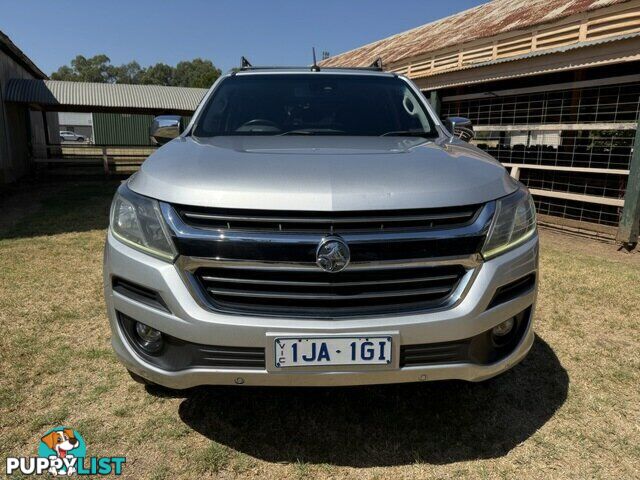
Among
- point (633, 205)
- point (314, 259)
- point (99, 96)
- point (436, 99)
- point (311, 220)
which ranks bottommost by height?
point (633, 205)

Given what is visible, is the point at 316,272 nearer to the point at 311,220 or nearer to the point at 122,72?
the point at 311,220

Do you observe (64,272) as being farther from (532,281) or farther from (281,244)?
(532,281)

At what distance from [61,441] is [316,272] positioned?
1433 millimetres

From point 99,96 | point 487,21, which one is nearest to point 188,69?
point 99,96

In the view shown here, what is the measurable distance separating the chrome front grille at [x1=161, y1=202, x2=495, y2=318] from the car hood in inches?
1.7

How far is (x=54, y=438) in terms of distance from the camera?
2.17m

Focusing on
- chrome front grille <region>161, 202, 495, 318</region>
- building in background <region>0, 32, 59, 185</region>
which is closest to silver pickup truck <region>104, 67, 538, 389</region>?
chrome front grille <region>161, 202, 495, 318</region>

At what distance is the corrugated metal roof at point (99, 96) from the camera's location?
13.7 m

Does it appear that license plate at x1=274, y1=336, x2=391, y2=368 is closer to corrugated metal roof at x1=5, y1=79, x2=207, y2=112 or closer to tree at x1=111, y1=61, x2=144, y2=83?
corrugated metal roof at x1=5, y1=79, x2=207, y2=112

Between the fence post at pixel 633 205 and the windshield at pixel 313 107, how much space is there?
4.19 m

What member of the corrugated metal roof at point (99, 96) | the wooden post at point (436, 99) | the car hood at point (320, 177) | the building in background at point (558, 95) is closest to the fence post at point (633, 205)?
the building in background at point (558, 95)

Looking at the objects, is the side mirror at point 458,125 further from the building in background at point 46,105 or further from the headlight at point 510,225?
the building in background at point 46,105

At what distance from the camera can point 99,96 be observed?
1708 centimetres

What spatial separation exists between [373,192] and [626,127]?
5989 mm
